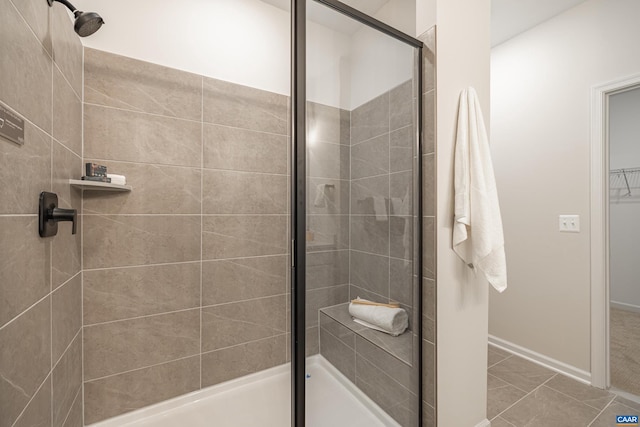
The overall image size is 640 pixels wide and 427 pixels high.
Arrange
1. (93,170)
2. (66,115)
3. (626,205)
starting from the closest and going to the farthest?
(66,115) < (93,170) < (626,205)

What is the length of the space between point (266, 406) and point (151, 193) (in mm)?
1427

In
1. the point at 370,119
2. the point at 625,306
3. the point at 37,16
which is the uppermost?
the point at 37,16

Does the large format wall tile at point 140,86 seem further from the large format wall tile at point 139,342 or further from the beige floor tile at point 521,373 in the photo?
the beige floor tile at point 521,373

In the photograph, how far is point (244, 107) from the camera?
66.3 inches

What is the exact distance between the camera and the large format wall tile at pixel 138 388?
1305mm

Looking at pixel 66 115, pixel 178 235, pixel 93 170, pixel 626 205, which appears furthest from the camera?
pixel 626 205

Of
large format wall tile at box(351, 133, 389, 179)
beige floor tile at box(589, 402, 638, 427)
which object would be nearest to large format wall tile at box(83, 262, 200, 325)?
large format wall tile at box(351, 133, 389, 179)

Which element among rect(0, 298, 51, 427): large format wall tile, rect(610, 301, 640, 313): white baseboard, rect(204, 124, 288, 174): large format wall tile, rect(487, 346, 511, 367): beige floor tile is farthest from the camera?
rect(610, 301, 640, 313): white baseboard

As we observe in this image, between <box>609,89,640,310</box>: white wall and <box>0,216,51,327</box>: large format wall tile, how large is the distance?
4.46 metres

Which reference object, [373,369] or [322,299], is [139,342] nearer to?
[322,299]

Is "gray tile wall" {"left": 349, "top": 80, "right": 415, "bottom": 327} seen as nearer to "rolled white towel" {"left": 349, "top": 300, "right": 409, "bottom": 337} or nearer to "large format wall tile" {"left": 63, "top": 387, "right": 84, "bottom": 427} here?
"rolled white towel" {"left": 349, "top": 300, "right": 409, "bottom": 337}

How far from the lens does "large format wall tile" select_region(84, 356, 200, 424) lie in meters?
1.30

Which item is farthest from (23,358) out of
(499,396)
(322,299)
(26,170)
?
(499,396)

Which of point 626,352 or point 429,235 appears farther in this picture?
point 626,352
